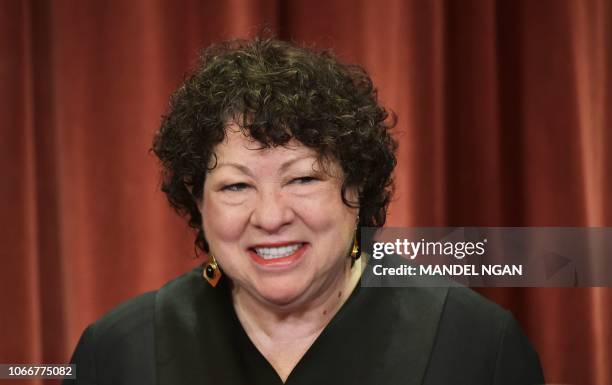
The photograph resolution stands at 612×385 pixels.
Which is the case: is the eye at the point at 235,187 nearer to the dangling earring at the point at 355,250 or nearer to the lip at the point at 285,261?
the lip at the point at 285,261

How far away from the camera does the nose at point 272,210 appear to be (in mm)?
1142

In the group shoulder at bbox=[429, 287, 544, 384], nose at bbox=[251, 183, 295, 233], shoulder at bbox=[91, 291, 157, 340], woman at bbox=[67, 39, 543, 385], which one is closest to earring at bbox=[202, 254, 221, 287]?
woman at bbox=[67, 39, 543, 385]

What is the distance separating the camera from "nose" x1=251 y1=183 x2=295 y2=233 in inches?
44.9

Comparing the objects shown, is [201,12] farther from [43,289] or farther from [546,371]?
[546,371]

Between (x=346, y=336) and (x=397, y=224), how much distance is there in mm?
499

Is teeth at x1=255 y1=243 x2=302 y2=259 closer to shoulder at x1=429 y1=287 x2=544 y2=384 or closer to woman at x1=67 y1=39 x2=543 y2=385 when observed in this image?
woman at x1=67 y1=39 x2=543 y2=385

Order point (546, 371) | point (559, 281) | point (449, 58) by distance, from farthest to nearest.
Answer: point (449, 58), point (546, 371), point (559, 281)

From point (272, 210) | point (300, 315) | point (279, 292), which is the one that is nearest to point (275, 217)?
point (272, 210)

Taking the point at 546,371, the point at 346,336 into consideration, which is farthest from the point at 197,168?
the point at 546,371

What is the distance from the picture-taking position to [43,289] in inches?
69.3

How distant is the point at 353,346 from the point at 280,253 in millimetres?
208

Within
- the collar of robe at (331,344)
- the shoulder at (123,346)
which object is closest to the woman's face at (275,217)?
the collar of robe at (331,344)

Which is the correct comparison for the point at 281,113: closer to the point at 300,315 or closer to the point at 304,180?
the point at 304,180

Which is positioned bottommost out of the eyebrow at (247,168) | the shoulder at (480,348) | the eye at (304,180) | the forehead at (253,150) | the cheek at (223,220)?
the shoulder at (480,348)
